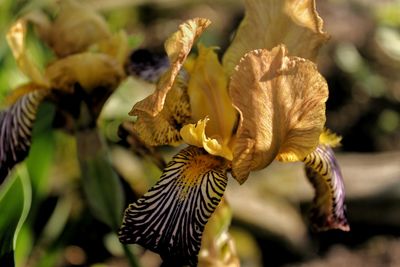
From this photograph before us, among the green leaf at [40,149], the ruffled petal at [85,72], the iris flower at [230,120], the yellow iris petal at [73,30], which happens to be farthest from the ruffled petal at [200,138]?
the green leaf at [40,149]

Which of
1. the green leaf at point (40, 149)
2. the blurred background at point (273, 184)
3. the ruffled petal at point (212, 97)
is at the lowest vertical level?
the blurred background at point (273, 184)

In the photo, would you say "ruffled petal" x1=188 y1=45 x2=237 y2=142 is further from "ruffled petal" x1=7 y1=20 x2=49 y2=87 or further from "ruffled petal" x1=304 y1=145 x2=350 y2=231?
"ruffled petal" x1=7 y1=20 x2=49 y2=87

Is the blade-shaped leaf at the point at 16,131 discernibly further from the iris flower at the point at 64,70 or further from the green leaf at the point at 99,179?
the green leaf at the point at 99,179

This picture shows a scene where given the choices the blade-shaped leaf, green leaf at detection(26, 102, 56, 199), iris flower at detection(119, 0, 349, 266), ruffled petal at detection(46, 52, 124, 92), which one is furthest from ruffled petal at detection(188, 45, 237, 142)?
green leaf at detection(26, 102, 56, 199)

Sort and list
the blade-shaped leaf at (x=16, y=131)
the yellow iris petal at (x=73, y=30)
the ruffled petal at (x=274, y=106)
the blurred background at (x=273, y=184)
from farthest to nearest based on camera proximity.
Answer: the blurred background at (x=273, y=184)
the yellow iris petal at (x=73, y=30)
the blade-shaped leaf at (x=16, y=131)
the ruffled petal at (x=274, y=106)

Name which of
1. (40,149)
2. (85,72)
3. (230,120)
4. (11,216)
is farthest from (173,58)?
(40,149)

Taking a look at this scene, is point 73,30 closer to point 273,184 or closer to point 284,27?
point 284,27
